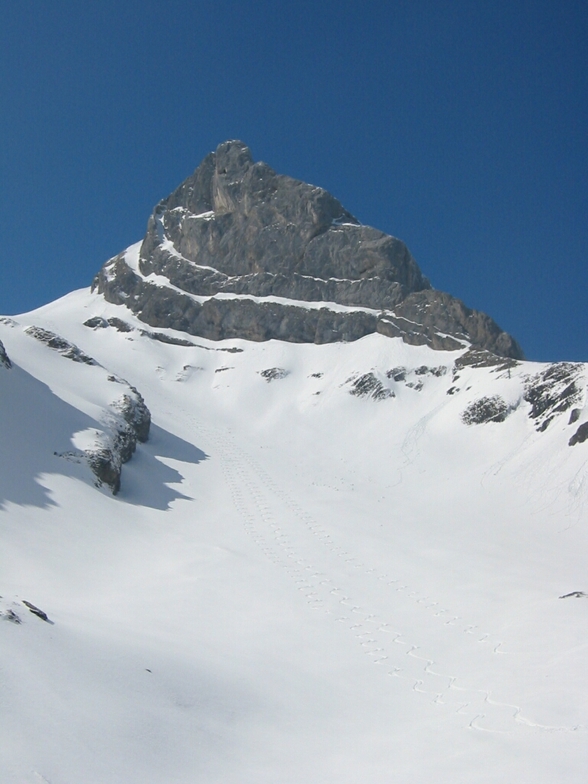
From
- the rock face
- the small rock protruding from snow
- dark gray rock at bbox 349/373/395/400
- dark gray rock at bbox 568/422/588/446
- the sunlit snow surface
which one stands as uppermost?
the rock face

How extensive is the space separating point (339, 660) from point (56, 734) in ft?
19.2

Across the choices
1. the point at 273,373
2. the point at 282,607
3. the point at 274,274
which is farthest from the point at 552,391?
the point at 274,274

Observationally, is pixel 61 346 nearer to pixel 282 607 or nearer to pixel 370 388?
pixel 370 388

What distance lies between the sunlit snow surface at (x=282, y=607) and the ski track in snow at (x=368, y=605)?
64 millimetres

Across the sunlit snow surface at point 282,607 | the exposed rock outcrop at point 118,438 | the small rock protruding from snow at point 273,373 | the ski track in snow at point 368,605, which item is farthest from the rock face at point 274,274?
the ski track in snow at point 368,605

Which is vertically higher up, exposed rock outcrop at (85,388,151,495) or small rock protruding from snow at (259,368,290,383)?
small rock protruding from snow at (259,368,290,383)

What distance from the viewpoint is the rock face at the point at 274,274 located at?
6444cm

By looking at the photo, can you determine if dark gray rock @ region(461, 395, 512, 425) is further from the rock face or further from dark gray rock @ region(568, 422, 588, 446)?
the rock face

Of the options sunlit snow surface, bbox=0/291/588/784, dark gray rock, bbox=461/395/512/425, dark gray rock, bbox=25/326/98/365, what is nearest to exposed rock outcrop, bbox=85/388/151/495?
sunlit snow surface, bbox=0/291/588/784

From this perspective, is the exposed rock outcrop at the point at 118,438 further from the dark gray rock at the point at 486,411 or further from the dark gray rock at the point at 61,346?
the dark gray rock at the point at 486,411

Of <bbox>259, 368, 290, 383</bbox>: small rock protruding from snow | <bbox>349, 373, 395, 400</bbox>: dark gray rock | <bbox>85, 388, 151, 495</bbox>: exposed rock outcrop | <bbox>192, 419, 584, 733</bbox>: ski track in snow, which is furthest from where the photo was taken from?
<bbox>259, 368, 290, 383</bbox>: small rock protruding from snow

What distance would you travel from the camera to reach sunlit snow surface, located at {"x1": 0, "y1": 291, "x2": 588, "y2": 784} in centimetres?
573

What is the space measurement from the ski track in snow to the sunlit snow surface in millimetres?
64

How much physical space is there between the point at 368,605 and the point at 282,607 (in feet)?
6.30
